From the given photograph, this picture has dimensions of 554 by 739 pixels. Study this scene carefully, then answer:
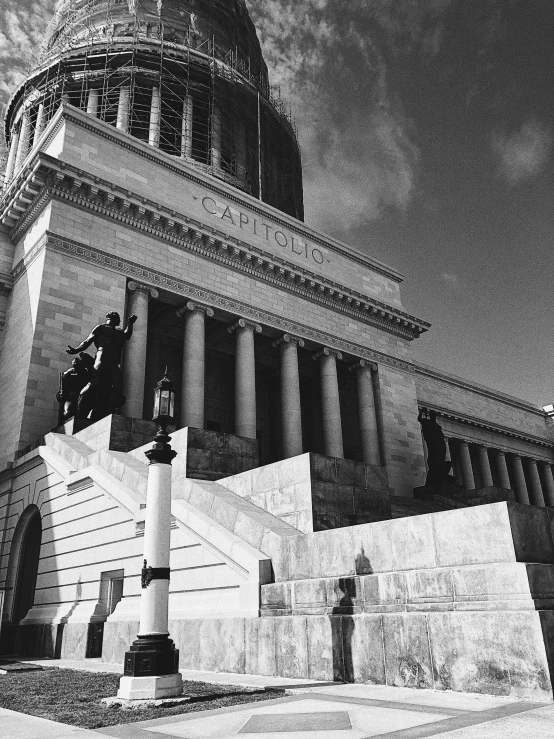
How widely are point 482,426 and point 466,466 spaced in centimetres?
513

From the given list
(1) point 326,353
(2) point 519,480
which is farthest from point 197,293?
(2) point 519,480

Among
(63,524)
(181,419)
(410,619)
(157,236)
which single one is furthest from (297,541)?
(157,236)

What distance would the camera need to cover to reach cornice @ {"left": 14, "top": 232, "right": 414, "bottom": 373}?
25000 millimetres

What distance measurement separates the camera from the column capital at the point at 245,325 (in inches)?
1194

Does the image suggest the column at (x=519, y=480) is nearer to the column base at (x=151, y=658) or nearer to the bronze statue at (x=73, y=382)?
the bronze statue at (x=73, y=382)

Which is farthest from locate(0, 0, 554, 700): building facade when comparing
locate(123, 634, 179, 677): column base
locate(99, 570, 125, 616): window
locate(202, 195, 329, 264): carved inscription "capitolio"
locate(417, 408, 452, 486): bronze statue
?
locate(417, 408, 452, 486): bronze statue

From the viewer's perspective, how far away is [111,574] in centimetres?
1471

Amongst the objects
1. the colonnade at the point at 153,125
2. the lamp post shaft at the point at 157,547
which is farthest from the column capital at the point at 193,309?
the colonnade at the point at 153,125

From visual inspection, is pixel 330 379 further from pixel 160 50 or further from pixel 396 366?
pixel 160 50

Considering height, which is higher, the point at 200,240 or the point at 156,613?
the point at 200,240

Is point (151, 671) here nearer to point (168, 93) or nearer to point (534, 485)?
point (168, 93)

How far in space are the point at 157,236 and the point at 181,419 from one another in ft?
29.3

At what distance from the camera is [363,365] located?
35.6 metres

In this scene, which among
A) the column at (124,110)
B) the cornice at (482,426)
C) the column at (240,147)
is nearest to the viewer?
the column at (124,110)
